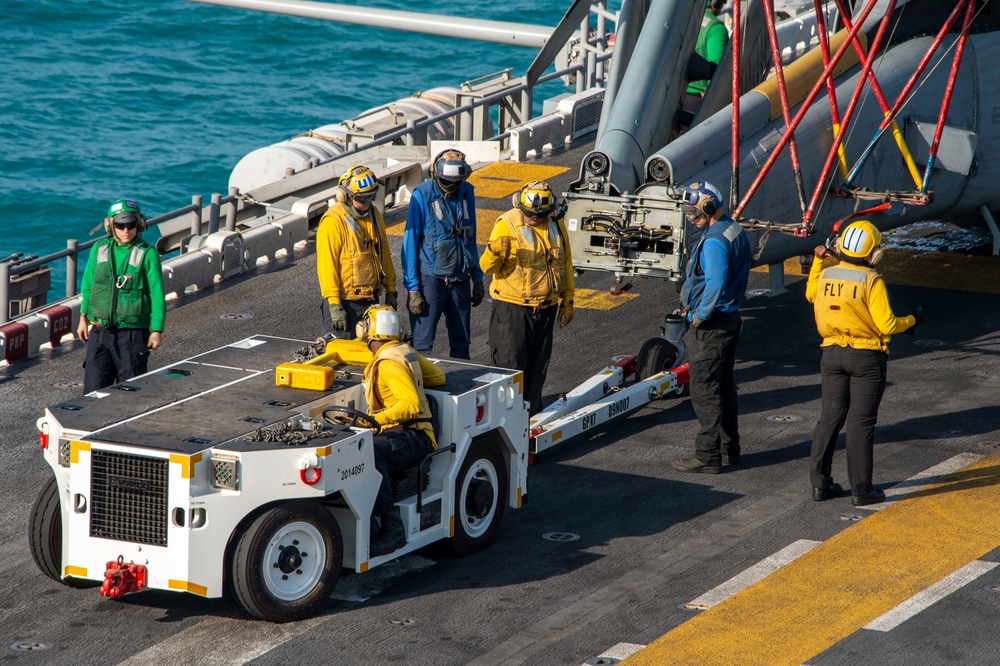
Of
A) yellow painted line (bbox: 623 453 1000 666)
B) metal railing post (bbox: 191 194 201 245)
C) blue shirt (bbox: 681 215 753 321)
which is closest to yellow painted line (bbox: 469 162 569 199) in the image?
metal railing post (bbox: 191 194 201 245)

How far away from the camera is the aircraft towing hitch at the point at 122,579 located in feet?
26.8

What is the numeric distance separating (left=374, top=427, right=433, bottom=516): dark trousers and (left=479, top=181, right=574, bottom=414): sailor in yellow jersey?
2.87 m

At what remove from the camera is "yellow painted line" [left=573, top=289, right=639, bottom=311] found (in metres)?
15.9

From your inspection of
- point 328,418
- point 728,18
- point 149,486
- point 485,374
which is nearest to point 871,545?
point 485,374

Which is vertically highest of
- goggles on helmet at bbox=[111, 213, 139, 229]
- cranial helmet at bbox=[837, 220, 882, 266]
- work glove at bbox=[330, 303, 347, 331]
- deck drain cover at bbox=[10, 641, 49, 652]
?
cranial helmet at bbox=[837, 220, 882, 266]

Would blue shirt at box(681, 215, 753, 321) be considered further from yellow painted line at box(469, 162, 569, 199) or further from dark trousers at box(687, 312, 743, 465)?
yellow painted line at box(469, 162, 569, 199)

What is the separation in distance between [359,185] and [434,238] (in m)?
0.88

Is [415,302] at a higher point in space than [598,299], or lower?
higher

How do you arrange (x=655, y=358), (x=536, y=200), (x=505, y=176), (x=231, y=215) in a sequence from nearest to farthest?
(x=536, y=200)
(x=655, y=358)
(x=231, y=215)
(x=505, y=176)

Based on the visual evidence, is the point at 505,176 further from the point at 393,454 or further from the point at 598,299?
the point at 393,454

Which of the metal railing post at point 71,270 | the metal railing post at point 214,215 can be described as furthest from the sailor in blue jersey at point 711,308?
the metal railing post at point 214,215

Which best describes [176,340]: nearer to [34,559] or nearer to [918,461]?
[34,559]

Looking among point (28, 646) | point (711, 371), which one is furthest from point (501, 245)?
point (28, 646)

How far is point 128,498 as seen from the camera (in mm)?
8281
